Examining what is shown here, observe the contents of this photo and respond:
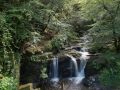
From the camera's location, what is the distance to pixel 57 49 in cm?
1838

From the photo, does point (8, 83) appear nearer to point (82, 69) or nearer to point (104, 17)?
point (82, 69)

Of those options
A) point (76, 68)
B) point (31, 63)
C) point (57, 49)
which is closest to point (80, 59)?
point (76, 68)

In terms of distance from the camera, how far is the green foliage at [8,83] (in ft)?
35.9

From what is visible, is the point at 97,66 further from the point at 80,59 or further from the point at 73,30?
the point at 73,30

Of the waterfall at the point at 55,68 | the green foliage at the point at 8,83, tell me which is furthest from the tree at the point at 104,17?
the green foliage at the point at 8,83

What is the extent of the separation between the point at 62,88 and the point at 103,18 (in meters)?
4.94

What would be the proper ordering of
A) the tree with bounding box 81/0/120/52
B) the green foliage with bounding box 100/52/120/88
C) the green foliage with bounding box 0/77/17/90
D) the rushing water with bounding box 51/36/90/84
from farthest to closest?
the rushing water with bounding box 51/36/90/84
the tree with bounding box 81/0/120/52
the green foliage with bounding box 100/52/120/88
the green foliage with bounding box 0/77/17/90

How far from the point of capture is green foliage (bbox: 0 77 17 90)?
10930 mm

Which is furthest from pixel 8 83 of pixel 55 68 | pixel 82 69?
pixel 82 69

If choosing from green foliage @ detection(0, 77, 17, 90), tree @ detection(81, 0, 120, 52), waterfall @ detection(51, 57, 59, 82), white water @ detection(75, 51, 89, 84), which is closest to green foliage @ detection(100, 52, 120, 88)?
tree @ detection(81, 0, 120, 52)

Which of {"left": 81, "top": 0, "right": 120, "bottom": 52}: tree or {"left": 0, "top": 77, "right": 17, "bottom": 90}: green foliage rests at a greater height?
{"left": 81, "top": 0, "right": 120, "bottom": 52}: tree

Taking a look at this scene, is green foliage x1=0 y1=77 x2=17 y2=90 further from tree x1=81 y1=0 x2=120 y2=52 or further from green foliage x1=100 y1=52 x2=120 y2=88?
tree x1=81 y1=0 x2=120 y2=52

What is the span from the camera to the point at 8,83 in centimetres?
1122

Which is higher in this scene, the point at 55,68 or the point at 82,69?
the point at 55,68
